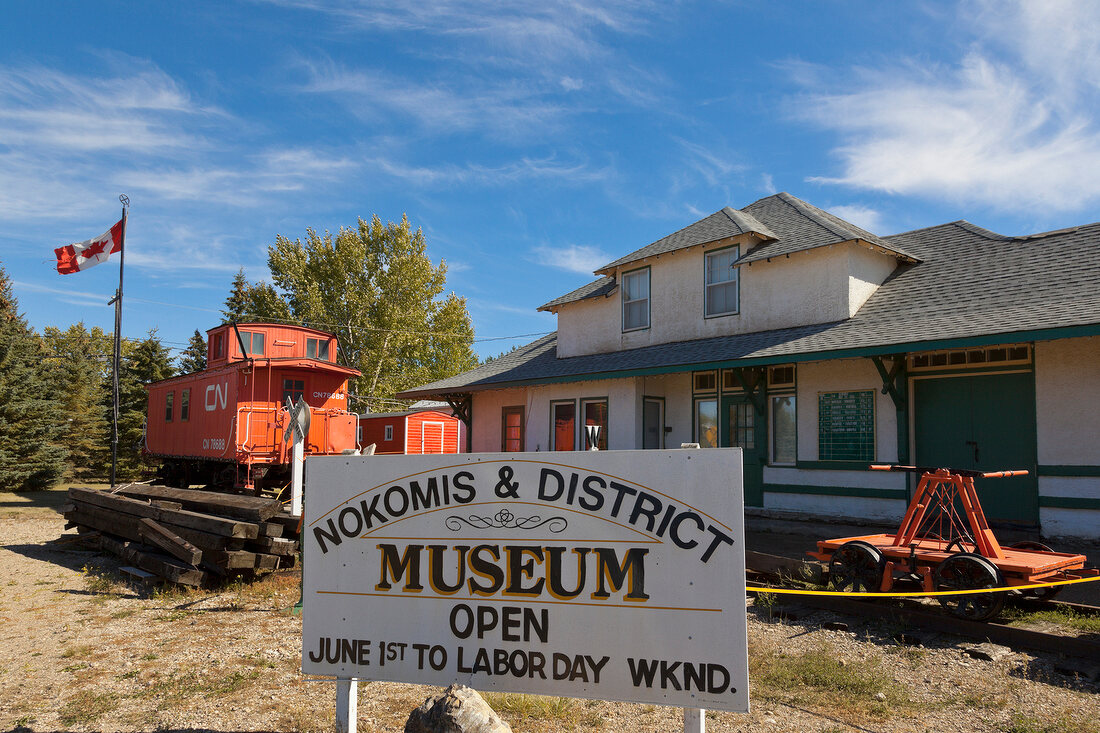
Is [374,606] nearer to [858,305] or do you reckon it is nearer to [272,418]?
[858,305]

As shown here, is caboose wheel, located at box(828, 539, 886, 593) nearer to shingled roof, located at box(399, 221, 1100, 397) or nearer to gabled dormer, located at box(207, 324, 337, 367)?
shingled roof, located at box(399, 221, 1100, 397)

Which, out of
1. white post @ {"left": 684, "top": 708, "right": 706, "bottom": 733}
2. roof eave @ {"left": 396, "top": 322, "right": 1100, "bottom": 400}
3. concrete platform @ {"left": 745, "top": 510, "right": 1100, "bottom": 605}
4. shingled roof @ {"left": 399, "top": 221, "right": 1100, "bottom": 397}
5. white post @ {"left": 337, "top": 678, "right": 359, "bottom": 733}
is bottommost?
concrete platform @ {"left": 745, "top": 510, "right": 1100, "bottom": 605}

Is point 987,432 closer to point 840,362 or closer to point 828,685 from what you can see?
point 840,362

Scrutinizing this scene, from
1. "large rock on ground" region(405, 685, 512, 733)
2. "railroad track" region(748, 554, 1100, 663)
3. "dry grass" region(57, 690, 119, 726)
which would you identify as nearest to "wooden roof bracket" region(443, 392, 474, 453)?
"railroad track" region(748, 554, 1100, 663)

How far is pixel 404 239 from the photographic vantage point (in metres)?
43.0

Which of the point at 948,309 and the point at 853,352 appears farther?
the point at 948,309

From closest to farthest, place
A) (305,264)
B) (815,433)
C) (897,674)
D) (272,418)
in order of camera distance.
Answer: (897,674) → (815,433) → (272,418) → (305,264)

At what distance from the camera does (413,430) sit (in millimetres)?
33781

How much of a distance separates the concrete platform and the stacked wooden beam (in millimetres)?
6447

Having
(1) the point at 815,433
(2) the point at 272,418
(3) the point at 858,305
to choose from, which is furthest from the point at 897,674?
(2) the point at 272,418

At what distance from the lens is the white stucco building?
10570 mm

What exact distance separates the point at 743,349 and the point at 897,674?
9030 mm

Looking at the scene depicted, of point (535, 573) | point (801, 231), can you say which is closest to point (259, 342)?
point (801, 231)

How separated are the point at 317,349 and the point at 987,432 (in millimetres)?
17153
